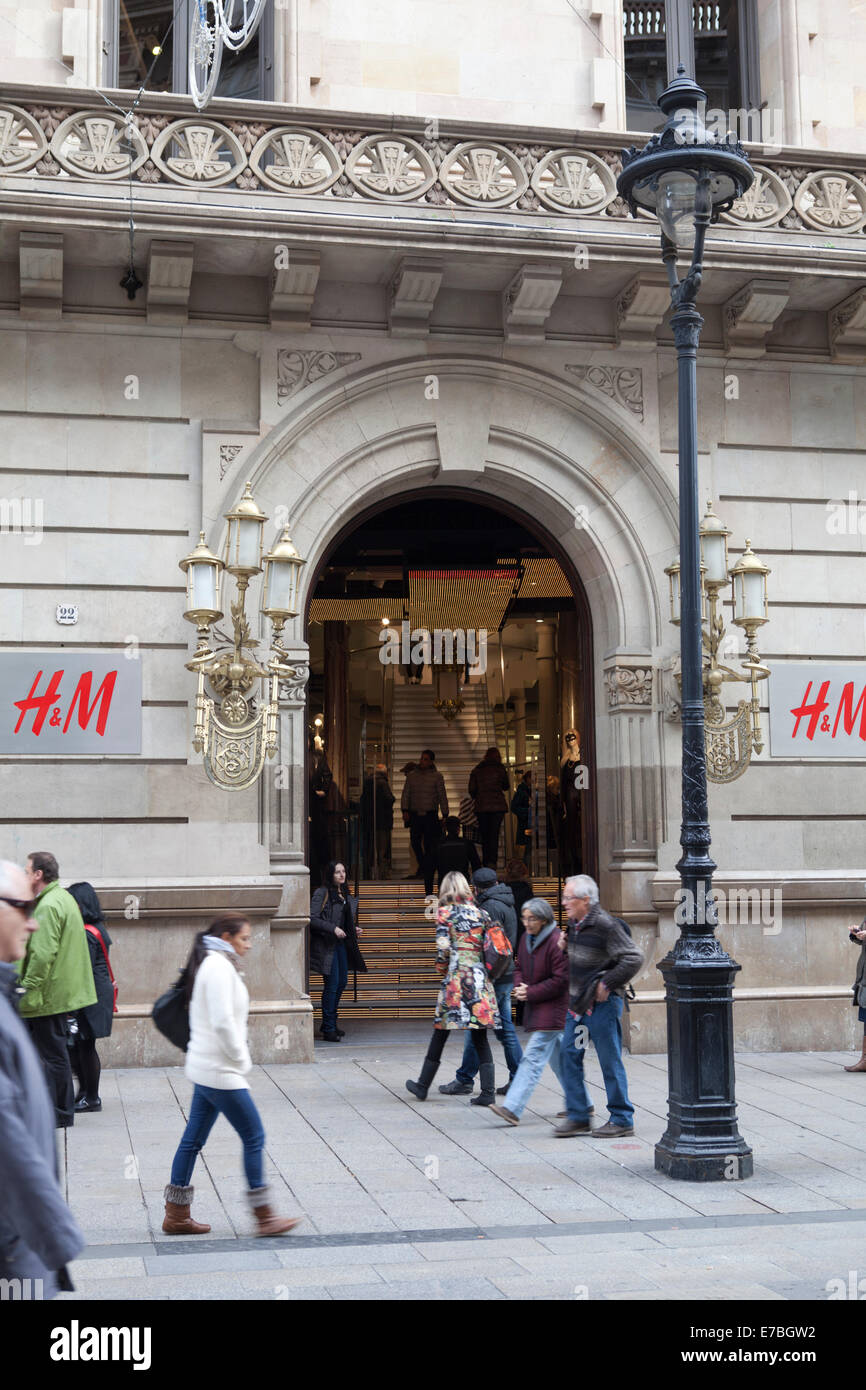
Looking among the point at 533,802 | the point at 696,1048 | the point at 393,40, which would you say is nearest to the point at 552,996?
the point at 696,1048

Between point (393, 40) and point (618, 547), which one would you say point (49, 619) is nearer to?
point (618, 547)

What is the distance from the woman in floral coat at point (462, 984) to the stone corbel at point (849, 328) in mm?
7861

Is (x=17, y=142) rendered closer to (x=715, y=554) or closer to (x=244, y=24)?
(x=244, y=24)

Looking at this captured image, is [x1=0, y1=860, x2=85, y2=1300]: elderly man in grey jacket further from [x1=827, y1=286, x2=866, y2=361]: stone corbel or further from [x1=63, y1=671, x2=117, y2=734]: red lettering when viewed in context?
[x1=827, y1=286, x2=866, y2=361]: stone corbel

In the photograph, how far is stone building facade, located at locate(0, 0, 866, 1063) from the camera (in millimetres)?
13172

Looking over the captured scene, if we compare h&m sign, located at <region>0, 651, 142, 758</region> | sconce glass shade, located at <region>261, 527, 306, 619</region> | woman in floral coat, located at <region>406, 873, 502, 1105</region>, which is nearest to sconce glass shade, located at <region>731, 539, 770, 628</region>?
woman in floral coat, located at <region>406, 873, 502, 1105</region>

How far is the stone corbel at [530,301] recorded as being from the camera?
45.2 ft

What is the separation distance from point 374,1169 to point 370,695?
75.5 ft

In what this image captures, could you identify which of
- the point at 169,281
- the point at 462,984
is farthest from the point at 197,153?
the point at 462,984

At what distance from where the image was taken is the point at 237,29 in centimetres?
1506

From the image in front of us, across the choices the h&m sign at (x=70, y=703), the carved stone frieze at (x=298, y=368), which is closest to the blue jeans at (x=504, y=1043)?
the h&m sign at (x=70, y=703)

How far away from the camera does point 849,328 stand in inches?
591

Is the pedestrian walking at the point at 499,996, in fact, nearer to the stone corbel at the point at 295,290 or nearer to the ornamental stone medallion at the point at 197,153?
the stone corbel at the point at 295,290

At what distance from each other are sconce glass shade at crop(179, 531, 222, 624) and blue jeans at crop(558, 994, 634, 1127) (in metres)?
5.01
